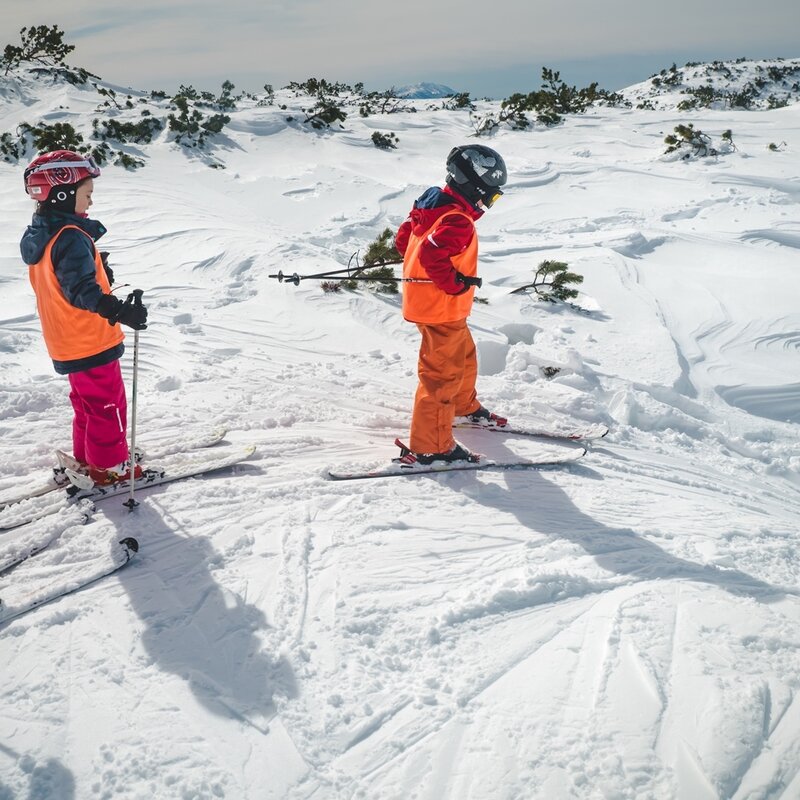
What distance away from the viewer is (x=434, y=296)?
3.74m

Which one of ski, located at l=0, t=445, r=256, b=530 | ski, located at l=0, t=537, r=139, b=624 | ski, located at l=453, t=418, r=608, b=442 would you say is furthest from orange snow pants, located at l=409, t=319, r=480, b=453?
ski, located at l=0, t=537, r=139, b=624

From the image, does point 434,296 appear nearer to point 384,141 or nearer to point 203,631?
point 203,631

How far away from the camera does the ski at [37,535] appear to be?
2.92m

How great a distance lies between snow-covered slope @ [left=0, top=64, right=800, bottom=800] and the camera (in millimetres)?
1967

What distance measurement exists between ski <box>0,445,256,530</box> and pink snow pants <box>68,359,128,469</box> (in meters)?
0.16

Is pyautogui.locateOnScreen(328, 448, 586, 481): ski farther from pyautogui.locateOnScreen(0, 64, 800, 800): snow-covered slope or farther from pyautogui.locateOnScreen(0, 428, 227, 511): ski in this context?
pyautogui.locateOnScreen(0, 428, 227, 511): ski

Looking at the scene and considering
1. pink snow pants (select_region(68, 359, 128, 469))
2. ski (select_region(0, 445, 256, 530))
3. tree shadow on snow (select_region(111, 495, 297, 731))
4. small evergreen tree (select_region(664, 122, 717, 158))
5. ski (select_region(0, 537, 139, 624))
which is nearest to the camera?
tree shadow on snow (select_region(111, 495, 297, 731))

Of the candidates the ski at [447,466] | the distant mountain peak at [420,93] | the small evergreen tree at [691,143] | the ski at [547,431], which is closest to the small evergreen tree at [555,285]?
the ski at [547,431]

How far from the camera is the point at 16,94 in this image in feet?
53.4

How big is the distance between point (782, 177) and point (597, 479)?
11882 millimetres

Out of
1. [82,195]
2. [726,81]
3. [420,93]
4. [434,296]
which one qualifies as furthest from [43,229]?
[420,93]

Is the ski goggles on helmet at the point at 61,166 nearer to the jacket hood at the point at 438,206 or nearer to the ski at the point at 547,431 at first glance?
the jacket hood at the point at 438,206

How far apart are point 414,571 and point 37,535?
6.15ft

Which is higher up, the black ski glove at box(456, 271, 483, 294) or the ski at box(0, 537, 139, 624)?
the black ski glove at box(456, 271, 483, 294)
